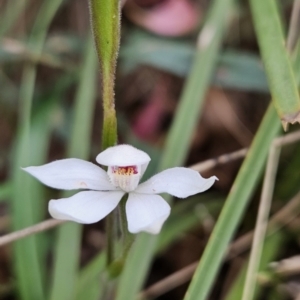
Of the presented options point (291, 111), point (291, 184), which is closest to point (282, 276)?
point (291, 184)

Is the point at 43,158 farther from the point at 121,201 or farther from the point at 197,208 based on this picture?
the point at 121,201

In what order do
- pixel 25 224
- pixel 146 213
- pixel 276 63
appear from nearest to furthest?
pixel 146 213, pixel 276 63, pixel 25 224

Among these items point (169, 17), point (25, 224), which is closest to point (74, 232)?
point (25, 224)

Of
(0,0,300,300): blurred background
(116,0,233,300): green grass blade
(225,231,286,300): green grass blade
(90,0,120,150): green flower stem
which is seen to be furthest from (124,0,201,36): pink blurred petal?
(90,0,120,150): green flower stem

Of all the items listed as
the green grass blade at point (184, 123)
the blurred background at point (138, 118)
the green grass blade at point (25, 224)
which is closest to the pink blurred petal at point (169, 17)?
the blurred background at point (138, 118)

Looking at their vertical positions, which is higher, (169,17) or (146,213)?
(169,17)

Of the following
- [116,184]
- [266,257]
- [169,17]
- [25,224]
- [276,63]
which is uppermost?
[169,17]

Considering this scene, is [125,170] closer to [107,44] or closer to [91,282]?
[107,44]

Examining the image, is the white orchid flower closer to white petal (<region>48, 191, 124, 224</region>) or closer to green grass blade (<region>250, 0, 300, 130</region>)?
white petal (<region>48, 191, 124, 224</region>)
